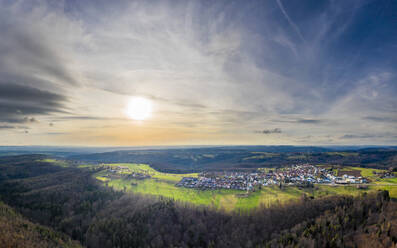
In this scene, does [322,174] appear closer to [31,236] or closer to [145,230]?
[145,230]

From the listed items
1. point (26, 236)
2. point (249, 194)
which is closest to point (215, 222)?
point (249, 194)

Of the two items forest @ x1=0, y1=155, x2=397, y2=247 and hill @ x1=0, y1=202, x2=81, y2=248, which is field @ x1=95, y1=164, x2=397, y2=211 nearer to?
forest @ x1=0, y1=155, x2=397, y2=247

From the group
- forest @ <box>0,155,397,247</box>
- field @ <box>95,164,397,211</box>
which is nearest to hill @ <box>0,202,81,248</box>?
forest @ <box>0,155,397,247</box>

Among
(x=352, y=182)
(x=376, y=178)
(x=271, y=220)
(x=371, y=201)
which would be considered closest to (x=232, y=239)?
(x=271, y=220)

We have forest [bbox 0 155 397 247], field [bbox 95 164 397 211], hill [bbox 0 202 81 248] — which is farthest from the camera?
field [bbox 95 164 397 211]

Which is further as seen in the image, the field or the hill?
the field

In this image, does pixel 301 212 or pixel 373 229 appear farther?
pixel 301 212

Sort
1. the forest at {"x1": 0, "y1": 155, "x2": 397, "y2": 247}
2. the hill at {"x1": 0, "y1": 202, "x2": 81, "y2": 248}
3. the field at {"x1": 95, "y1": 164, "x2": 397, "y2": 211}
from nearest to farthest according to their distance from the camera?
the hill at {"x1": 0, "y1": 202, "x2": 81, "y2": 248}
the forest at {"x1": 0, "y1": 155, "x2": 397, "y2": 247}
the field at {"x1": 95, "y1": 164, "x2": 397, "y2": 211}

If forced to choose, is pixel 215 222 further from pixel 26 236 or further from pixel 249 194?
pixel 26 236
